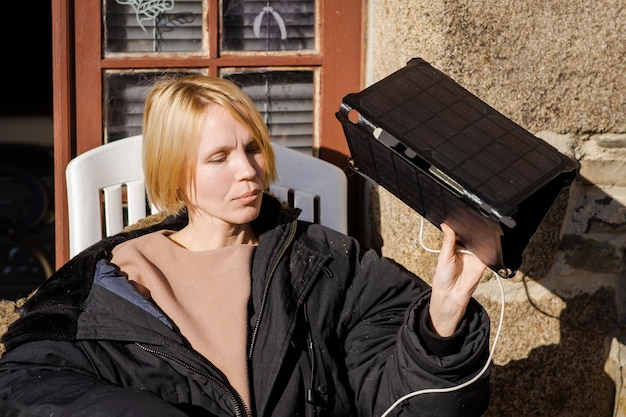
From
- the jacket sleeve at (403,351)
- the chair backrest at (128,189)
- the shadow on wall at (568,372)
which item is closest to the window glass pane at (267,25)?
the chair backrest at (128,189)

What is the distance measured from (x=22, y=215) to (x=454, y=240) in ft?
15.6

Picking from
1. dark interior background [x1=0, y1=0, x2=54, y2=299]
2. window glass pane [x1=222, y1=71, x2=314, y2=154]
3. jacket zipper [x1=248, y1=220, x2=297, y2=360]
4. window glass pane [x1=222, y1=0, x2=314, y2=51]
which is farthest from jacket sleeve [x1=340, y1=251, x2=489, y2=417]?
dark interior background [x1=0, y1=0, x2=54, y2=299]

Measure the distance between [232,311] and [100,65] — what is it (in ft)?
3.23

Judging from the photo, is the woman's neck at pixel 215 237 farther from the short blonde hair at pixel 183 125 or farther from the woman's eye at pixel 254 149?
the woman's eye at pixel 254 149

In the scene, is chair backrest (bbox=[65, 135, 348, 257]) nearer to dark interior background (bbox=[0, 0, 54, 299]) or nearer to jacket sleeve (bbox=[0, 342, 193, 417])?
jacket sleeve (bbox=[0, 342, 193, 417])

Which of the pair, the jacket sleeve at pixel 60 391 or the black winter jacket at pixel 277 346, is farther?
the black winter jacket at pixel 277 346

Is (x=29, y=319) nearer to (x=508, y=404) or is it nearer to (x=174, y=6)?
(x=174, y=6)

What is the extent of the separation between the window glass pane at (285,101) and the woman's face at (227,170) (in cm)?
67

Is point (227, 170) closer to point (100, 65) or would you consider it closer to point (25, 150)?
point (100, 65)

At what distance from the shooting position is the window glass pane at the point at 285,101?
2814mm

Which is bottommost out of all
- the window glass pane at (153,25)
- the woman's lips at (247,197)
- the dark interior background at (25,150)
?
the dark interior background at (25,150)

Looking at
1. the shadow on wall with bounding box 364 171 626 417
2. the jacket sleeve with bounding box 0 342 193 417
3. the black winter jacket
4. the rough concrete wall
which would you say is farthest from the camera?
the shadow on wall with bounding box 364 171 626 417

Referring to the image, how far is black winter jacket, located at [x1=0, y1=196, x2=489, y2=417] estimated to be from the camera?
1.95 m

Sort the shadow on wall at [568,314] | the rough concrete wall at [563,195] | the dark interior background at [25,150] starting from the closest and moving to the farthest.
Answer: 1. the rough concrete wall at [563,195]
2. the shadow on wall at [568,314]
3. the dark interior background at [25,150]
